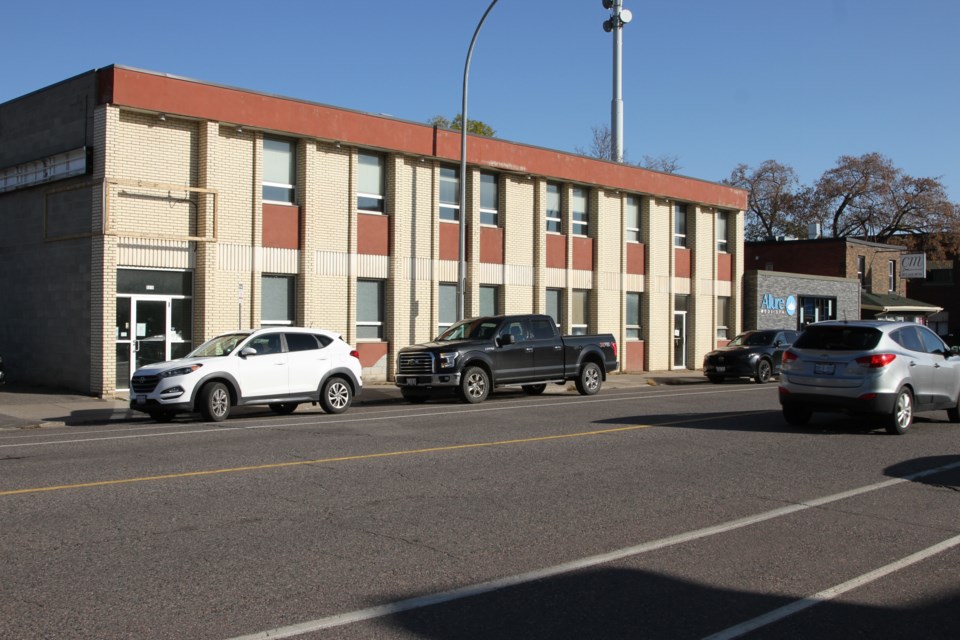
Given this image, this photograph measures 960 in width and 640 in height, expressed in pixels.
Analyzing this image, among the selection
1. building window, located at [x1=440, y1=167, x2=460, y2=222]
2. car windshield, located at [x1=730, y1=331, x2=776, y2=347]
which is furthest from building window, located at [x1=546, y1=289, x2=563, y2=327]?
car windshield, located at [x1=730, y1=331, x2=776, y2=347]

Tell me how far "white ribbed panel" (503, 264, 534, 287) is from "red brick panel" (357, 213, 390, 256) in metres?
4.82

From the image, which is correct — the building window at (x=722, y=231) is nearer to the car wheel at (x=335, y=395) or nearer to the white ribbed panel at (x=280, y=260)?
the white ribbed panel at (x=280, y=260)

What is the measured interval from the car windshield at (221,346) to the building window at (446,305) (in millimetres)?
10527

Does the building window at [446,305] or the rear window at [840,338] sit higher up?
the building window at [446,305]

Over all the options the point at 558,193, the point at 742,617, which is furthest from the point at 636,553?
the point at 558,193

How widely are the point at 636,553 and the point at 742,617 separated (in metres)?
1.46

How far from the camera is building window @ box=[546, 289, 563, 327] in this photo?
31156mm

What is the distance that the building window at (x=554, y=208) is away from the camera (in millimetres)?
31000

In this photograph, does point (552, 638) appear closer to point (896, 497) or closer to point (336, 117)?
point (896, 497)

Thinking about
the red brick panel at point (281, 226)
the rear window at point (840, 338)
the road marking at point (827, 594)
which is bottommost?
the road marking at point (827, 594)

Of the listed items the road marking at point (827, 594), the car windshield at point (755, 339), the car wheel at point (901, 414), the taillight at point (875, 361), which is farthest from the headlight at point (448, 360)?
the car windshield at point (755, 339)

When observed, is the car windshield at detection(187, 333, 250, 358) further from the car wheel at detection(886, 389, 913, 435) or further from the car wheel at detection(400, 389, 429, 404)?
the car wheel at detection(886, 389, 913, 435)

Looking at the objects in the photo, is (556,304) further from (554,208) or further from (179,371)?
(179,371)

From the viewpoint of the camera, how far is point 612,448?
12305 millimetres
